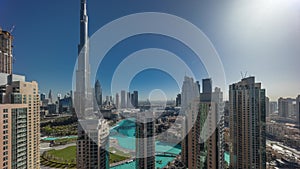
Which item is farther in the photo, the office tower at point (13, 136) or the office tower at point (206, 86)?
the office tower at point (206, 86)

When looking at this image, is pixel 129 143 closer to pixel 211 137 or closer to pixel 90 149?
pixel 90 149

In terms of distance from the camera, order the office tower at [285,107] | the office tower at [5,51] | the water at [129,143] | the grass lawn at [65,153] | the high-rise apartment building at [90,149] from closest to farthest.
Answer: the high-rise apartment building at [90,149] → the office tower at [5,51] → the water at [129,143] → the grass lawn at [65,153] → the office tower at [285,107]

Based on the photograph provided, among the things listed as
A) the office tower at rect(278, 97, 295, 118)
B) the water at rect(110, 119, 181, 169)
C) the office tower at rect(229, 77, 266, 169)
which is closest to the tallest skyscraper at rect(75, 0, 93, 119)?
the water at rect(110, 119, 181, 169)

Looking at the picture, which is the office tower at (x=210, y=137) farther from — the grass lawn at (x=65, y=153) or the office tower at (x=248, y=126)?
the grass lawn at (x=65, y=153)

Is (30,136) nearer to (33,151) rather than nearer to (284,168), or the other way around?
(33,151)

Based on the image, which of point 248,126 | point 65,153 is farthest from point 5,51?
point 248,126

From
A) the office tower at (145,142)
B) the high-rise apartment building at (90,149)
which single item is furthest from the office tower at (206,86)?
the high-rise apartment building at (90,149)

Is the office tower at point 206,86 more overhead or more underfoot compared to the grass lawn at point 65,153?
more overhead

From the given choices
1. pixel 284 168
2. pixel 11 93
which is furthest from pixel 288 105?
pixel 11 93
